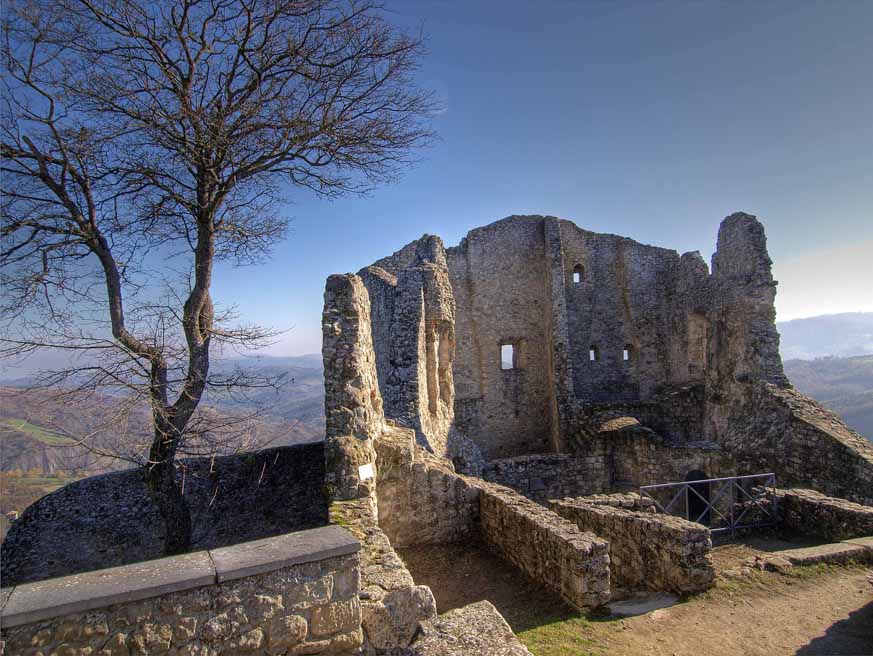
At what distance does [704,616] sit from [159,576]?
5.47 m

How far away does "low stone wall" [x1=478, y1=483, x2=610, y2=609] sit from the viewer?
5504mm

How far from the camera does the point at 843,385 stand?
9494 cm

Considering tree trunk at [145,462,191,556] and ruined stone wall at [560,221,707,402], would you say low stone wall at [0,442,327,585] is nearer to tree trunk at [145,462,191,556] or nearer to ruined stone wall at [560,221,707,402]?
tree trunk at [145,462,191,556]

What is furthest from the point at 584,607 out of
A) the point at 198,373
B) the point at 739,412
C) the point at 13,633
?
the point at 739,412

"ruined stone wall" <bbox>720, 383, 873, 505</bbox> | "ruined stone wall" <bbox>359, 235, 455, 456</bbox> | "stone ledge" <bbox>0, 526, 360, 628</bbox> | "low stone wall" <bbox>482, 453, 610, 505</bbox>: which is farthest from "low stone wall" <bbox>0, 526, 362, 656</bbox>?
"ruined stone wall" <bbox>720, 383, 873, 505</bbox>

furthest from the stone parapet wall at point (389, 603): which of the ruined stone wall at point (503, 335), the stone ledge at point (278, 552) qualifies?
the ruined stone wall at point (503, 335)

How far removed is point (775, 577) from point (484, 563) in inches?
143

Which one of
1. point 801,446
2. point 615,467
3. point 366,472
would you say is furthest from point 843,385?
point 366,472

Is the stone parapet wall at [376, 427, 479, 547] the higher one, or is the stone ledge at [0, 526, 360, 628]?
the stone ledge at [0, 526, 360, 628]

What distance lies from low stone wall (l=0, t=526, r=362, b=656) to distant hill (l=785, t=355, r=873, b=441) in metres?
63.4

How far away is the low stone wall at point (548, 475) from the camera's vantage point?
40.5 ft

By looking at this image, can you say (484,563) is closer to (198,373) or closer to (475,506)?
(475,506)

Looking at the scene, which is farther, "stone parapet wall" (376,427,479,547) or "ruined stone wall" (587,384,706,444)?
"ruined stone wall" (587,384,706,444)

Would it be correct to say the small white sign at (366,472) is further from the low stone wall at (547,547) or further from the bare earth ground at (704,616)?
the low stone wall at (547,547)
